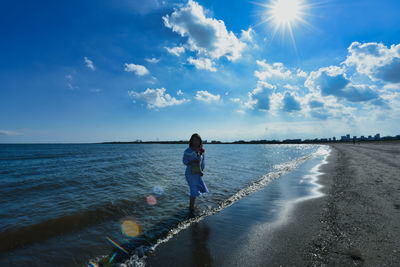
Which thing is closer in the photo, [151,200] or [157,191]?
[151,200]

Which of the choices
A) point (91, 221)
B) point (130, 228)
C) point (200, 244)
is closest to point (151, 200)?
point (91, 221)

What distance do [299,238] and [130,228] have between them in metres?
4.90

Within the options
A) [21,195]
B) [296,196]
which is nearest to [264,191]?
[296,196]

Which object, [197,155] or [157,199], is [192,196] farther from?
[157,199]

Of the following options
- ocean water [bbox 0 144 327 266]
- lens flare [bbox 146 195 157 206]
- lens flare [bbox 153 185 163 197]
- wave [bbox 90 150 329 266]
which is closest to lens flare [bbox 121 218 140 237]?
ocean water [bbox 0 144 327 266]

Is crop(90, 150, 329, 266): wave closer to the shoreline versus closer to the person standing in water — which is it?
the shoreline

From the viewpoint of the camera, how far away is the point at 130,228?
19.0 feet

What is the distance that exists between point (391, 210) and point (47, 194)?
1491 centimetres

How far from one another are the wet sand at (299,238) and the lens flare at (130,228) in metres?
1.48

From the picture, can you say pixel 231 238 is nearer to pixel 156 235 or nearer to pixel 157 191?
pixel 156 235

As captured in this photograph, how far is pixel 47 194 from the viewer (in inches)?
386

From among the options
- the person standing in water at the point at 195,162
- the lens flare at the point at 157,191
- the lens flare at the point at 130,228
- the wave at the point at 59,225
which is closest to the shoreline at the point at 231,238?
the person standing in water at the point at 195,162

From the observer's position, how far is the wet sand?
3.48 metres

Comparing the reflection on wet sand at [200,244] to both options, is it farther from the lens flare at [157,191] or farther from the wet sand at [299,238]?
the lens flare at [157,191]
